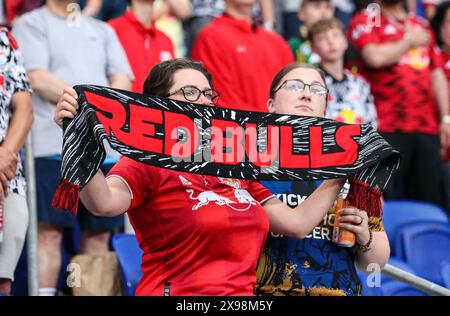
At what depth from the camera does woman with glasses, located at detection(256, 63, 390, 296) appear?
3.90m

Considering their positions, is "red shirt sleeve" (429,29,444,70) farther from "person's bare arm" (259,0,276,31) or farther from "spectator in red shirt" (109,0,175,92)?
"spectator in red shirt" (109,0,175,92)

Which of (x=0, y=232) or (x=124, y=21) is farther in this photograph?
(x=124, y=21)

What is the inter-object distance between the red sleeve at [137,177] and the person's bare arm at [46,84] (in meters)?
1.65

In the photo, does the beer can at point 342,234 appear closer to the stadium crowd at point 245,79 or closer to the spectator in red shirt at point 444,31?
the stadium crowd at point 245,79

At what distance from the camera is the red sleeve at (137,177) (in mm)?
3427

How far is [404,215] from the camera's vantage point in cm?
665

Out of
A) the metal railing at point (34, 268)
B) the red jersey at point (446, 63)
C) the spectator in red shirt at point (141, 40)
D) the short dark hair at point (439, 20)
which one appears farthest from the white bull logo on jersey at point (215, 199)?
the short dark hair at point (439, 20)

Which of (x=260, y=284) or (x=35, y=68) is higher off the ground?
(x=35, y=68)

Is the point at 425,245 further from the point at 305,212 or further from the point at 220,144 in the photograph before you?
the point at 220,144

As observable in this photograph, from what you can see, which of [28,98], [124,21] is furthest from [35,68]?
[124,21]

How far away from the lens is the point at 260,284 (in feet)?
12.8
